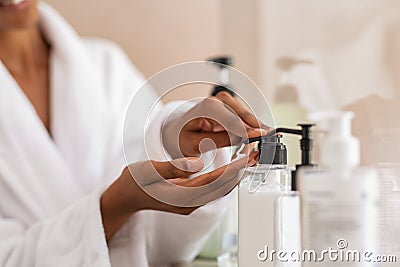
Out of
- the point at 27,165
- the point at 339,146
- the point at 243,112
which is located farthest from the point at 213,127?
the point at 27,165

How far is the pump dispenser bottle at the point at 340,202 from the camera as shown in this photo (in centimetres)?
48

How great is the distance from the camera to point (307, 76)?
2.66 feet

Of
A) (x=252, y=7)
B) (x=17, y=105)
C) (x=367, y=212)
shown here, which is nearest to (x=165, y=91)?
(x=367, y=212)

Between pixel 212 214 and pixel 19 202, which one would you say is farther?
pixel 19 202

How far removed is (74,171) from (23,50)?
231 mm

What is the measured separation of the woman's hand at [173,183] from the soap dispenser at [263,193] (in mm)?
11

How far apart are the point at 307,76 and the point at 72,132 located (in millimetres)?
352

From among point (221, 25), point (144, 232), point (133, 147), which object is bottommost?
point (144, 232)

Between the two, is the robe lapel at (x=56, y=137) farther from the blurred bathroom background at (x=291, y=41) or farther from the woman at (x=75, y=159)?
the blurred bathroom background at (x=291, y=41)

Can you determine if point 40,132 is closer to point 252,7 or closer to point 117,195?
point 117,195

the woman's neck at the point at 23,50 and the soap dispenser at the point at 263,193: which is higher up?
the woman's neck at the point at 23,50

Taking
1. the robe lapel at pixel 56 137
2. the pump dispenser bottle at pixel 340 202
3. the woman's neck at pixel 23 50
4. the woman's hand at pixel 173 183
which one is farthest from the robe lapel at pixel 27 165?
the pump dispenser bottle at pixel 340 202

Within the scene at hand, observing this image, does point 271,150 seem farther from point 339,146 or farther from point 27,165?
point 27,165

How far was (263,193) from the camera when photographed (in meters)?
0.56
